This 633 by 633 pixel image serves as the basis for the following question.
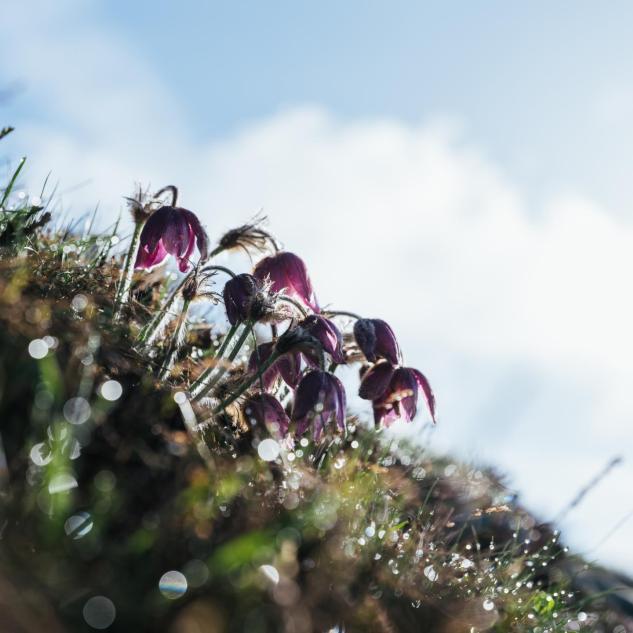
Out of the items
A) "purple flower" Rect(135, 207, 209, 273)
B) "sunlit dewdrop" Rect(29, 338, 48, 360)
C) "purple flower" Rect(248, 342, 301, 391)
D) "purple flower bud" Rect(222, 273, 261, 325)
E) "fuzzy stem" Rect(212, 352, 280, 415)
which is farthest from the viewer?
"purple flower" Rect(135, 207, 209, 273)

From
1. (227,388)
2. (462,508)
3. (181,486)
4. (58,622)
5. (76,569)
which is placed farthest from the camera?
(462,508)

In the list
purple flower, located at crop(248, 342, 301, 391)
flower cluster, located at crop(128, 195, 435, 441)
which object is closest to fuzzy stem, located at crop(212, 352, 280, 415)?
flower cluster, located at crop(128, 195, 435, 441)

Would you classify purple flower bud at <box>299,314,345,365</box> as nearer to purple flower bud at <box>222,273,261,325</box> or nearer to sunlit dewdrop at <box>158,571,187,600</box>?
purple flower bud at <box>222,273,261,325</box>

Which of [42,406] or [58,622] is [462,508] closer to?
[42,406]

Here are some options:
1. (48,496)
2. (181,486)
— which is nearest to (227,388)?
(181,486)

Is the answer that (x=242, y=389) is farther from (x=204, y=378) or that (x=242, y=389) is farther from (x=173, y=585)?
(x=173, y=585)

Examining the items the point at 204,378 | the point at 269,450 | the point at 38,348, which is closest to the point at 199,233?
the point at 204,378
